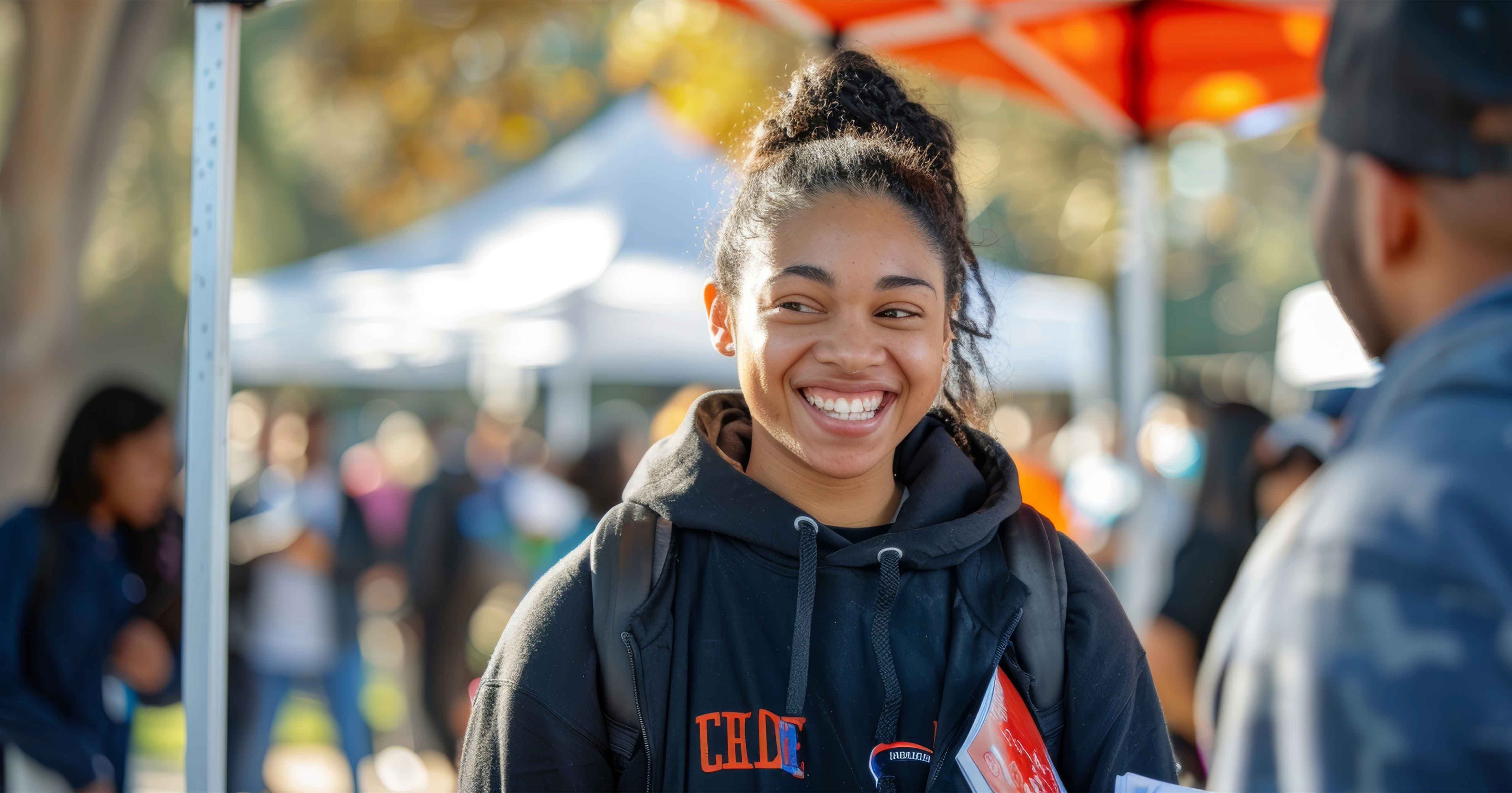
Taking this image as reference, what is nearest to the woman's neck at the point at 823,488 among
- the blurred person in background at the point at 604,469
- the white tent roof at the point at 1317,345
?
the white tent roof at the point at 1317,345

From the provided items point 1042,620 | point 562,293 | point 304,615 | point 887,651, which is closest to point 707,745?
point 887,651

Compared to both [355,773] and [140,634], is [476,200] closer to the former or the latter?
A: [355,773]

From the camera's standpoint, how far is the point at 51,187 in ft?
15.8

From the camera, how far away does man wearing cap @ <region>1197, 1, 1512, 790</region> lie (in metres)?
0.75

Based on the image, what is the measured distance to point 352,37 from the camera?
815cm

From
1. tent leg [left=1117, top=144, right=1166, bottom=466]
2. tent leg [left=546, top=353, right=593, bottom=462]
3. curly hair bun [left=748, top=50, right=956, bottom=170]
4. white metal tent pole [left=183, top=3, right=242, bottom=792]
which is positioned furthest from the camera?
tent leg [left=546, top=353, right=593, bottom=462]

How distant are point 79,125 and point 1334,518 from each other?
5.20m

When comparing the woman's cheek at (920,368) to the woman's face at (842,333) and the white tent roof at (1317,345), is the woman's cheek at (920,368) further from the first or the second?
the white tent roof at (1317,345)

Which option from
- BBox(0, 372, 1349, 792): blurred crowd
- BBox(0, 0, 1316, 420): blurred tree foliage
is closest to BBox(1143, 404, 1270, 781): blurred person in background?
BBox(0, 372, 1349, 792): blurred crowd

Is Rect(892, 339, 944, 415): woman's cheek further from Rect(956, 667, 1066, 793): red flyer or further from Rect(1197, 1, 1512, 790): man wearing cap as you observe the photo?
Rect(1197, 1, 1512, 790): man wearing cap

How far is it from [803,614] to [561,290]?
6865 millimetres

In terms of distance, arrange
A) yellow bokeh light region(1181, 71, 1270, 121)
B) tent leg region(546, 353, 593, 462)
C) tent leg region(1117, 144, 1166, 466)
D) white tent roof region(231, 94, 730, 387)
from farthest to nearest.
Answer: tent leg region(546, 353, 593, 462) → white tent roof region(231, 94, 730, 387) → tent leg region(1117, 144, 1166, 466) → yellow bokeh light region(1181, 71, 1270, 121)

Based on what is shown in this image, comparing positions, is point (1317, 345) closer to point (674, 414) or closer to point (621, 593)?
point (674, 414)

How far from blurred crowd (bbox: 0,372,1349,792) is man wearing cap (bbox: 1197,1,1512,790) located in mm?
160
